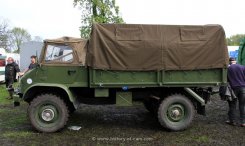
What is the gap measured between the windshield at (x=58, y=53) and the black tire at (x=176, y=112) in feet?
8.21

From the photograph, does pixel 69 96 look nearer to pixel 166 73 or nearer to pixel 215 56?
pixel 166 73

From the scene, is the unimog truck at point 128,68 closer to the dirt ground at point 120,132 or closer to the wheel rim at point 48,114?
the wheel rim at point 48,114

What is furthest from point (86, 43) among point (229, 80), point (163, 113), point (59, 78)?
point (229, 80)

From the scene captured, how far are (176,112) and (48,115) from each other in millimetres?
3031

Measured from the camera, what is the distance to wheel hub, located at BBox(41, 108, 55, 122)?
8.82 metres

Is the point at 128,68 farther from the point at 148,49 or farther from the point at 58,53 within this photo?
the point at 58,53

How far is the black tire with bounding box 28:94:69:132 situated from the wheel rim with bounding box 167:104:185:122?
8.04 ft

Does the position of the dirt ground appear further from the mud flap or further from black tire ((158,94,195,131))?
the mud flap

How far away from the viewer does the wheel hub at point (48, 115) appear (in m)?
8.82

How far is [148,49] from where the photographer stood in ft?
29.0

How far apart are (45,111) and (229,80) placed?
4674mm

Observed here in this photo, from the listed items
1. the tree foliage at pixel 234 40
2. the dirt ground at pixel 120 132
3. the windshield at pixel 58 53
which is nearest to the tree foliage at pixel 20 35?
the tree foliage at pixel 234 40

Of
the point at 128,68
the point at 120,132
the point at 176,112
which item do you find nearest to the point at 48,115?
the point at 120,132

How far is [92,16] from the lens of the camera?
71.4 feet
